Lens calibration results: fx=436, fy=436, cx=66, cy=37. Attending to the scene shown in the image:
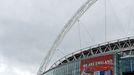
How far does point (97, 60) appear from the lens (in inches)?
4466

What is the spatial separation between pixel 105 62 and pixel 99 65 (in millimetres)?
1874

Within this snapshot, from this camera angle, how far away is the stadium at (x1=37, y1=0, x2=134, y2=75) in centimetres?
11144

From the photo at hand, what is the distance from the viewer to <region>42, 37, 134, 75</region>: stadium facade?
111 metres

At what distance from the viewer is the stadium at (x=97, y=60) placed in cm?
11144

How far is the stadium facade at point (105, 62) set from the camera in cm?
11131

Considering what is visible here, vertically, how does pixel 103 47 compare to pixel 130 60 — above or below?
above

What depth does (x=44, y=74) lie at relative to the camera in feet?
455

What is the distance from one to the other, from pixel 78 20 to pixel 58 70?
16246 mm

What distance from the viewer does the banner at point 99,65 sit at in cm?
11100

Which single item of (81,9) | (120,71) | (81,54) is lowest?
(120,71)

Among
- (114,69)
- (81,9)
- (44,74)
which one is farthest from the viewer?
(44,74)

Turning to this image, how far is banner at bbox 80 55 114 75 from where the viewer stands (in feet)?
364

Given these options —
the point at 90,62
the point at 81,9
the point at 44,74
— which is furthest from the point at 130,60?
the point at 44,74

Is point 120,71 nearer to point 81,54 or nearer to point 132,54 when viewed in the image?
point 132,54
